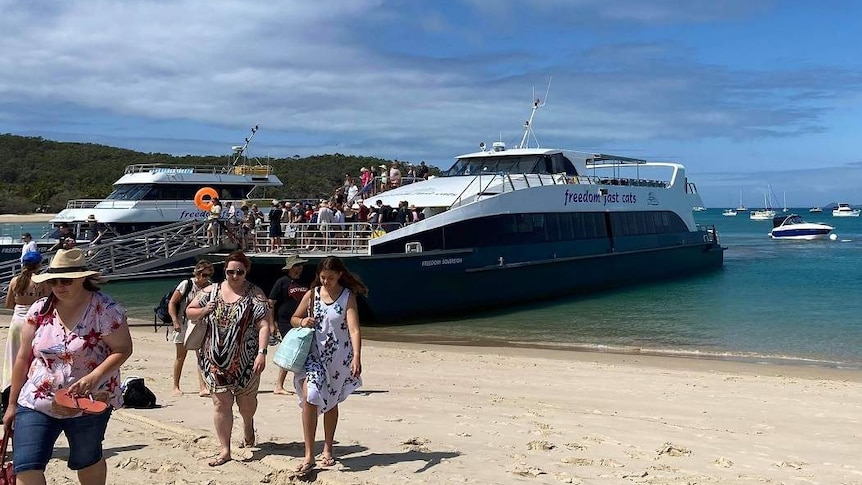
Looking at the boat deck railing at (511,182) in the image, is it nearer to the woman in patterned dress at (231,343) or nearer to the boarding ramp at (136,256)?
the boarding ramp at (136,256)

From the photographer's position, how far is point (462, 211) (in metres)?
17.0

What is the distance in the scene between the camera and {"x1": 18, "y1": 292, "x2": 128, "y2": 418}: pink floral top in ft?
12.5

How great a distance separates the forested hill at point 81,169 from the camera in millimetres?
79812

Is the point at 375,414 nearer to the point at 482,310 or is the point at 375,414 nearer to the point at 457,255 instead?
the point at 457,255

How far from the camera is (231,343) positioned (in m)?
5.19

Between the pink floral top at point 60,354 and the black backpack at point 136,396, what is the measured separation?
343cm

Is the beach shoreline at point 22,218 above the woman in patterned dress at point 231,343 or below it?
above

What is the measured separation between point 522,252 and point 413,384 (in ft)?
32.8

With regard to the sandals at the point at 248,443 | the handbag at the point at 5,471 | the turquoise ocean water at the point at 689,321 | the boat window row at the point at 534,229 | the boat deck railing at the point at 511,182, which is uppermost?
the boat deck railing at the point at 511,182

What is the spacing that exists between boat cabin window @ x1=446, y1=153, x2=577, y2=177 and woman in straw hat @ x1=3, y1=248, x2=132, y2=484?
17.7 m

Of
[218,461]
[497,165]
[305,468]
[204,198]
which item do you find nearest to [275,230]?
[497,165]

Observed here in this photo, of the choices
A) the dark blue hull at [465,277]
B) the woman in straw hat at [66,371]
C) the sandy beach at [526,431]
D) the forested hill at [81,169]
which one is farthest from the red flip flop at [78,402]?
the forested hill at [81,169]

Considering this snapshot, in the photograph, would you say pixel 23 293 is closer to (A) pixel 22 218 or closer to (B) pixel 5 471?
(B) pixel 5 471

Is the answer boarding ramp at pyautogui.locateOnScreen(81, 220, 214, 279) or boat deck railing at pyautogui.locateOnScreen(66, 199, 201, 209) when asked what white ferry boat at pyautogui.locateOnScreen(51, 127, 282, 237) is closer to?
boat deck railing at pyautogui.locateOnScreen(66, 199, 201, 209)
